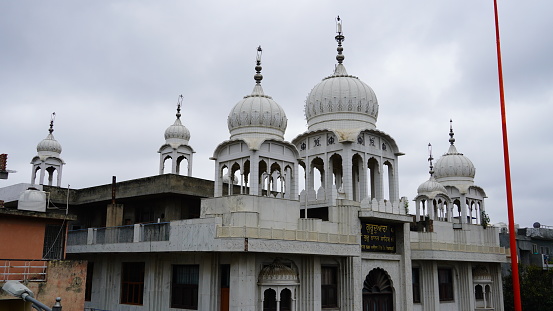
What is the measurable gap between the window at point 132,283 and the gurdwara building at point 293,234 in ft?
0.28

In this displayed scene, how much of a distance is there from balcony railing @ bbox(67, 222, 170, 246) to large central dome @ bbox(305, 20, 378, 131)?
38.0 ft

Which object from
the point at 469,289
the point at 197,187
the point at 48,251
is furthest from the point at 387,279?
the point at 48,251

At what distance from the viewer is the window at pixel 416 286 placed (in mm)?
34125

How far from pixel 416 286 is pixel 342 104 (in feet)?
40.3

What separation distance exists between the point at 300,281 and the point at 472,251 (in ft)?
50.2

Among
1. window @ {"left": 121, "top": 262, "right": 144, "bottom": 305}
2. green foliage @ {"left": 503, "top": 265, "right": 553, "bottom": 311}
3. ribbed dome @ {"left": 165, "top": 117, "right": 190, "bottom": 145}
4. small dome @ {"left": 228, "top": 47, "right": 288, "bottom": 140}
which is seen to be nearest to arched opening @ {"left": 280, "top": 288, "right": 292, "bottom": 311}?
small dome @ {"left": 228, "top": 47, "right": 288, "bottom": 140}

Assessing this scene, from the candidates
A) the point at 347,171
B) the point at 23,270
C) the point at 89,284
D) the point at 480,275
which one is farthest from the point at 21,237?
the point at 480,275

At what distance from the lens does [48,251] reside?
23188 mm

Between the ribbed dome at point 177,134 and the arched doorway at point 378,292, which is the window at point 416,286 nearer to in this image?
the arched doorway at point 378,292

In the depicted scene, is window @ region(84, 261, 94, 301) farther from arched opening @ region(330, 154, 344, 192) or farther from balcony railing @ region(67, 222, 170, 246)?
arched opening @ region(330, 154, 344, 192)

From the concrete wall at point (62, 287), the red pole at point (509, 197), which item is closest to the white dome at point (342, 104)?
the red pole at point (509, 197)

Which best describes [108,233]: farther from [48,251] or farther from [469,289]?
[469,289]

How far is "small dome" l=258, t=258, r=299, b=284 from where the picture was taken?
83.1ft

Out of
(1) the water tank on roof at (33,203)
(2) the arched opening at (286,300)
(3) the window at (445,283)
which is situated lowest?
(2) the arched opening at (286,300)
